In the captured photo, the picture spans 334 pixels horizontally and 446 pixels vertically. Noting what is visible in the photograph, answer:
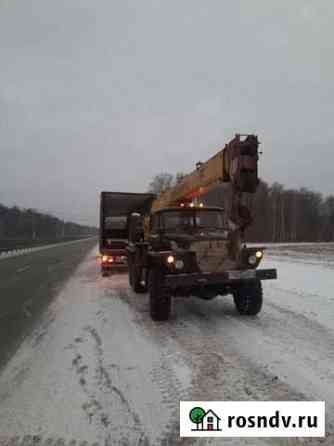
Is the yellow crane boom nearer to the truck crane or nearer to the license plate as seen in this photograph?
the truck crane

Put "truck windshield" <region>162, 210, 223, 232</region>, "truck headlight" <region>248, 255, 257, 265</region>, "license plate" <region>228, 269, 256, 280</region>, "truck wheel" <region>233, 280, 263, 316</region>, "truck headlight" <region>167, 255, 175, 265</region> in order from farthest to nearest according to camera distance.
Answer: "truck windshield" <region>162, 210, 223, 232</region> < "truck wheel" <region>233, 280, 263, 316</region> < "truck headlight" <region>248, 255, 257, 265</region> < "license plate" <region>228, 269, 256, 280</region> < "truck headlight" <region>167, 255, 175, 265</region>

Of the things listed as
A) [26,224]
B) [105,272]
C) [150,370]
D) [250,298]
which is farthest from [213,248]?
[26,224]

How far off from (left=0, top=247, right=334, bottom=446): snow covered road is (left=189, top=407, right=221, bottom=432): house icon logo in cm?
18

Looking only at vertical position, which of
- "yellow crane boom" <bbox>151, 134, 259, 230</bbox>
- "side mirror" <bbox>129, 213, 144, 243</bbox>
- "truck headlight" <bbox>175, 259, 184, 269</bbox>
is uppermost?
"yellow crane boom" <bbox>151, 134, 259, 230</bbox>

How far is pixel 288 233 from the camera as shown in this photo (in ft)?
224

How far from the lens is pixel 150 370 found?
12.5 feet

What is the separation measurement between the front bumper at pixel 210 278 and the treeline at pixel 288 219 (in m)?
57.9

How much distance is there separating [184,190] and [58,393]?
5212 millimetres

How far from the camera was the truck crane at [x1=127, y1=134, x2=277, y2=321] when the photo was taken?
16.8ft

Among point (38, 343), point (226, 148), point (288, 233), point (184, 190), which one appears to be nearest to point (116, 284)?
point (184, 190)

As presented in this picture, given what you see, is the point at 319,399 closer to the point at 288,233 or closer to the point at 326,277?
the point at 326,277

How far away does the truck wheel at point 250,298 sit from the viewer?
5.95m

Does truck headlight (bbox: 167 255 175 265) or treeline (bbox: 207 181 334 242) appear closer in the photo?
Result: truck headlight (bbox: 167 255 175 265)

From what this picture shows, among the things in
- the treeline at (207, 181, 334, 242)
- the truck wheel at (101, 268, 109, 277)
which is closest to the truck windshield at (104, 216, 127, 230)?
the truck wheel at (101, 268, 109, 277)
